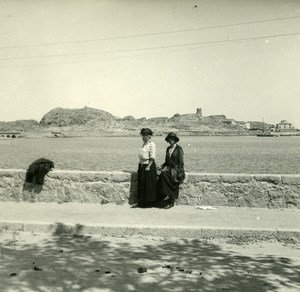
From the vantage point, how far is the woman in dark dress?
845cm

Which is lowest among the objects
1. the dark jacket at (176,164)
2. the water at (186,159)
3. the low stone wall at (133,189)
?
the water at (186,159)

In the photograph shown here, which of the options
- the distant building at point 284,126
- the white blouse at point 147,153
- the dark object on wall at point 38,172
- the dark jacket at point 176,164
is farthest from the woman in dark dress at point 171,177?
the distant building at point 284,126

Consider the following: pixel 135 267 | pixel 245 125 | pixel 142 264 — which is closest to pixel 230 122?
pixel 245 125

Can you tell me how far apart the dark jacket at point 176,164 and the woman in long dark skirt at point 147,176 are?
33 centimetres

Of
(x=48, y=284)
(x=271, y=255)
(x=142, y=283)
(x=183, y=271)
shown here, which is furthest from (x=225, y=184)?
(x=48, y=284)

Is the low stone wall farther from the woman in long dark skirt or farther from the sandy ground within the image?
the sandy ground

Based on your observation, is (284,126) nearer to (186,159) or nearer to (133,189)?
(186,159)

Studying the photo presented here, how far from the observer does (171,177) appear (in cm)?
848

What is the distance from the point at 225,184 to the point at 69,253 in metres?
3.77

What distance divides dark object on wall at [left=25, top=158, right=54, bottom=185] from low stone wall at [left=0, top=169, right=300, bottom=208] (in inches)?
4.6

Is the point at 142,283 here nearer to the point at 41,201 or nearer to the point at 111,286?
the point at 111,286

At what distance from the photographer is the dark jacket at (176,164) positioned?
850 centimetres

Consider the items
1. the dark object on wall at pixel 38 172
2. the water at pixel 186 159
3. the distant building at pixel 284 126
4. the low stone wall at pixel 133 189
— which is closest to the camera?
the low stone wall at pixel 133 189

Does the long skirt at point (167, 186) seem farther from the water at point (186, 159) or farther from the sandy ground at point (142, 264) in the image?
the water at point (186, 159)
